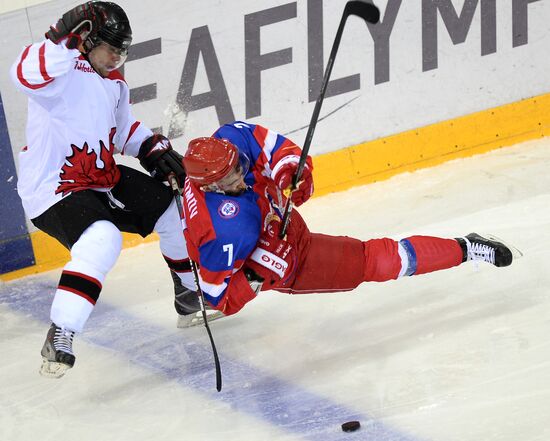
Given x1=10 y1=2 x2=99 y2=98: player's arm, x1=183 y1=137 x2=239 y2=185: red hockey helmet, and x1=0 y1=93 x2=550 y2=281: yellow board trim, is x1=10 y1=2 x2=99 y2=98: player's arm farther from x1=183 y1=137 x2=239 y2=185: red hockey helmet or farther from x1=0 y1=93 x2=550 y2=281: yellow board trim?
x1=0 y1=93 x2=550 y2=281: yellow board trim

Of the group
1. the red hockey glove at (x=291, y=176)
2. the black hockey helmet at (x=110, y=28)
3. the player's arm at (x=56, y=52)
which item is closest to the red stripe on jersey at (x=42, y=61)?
the player's arm at (x=56, y=52)

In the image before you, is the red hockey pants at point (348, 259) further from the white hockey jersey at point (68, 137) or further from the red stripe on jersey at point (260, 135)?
the white hockey jersey at point (68, 137)

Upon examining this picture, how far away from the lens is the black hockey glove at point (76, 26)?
2.78 meters

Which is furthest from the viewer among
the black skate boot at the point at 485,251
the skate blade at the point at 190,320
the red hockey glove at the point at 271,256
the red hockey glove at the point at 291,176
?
the skate blade at the point at 190,320

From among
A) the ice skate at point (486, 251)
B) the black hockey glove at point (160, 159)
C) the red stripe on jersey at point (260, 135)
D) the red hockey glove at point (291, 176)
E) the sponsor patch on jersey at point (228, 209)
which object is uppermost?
the red stripe on jersey at point (260, 135)

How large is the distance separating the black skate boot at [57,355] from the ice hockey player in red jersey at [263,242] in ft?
1.39

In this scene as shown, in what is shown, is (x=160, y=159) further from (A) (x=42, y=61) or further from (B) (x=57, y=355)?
(B) (x=57, y=355)

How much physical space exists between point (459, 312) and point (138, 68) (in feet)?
5.53

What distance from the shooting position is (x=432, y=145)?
4500mm

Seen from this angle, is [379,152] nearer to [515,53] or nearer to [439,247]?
[515,53]

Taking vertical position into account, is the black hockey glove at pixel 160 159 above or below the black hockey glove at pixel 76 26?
below

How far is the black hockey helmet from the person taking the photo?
2871 mm

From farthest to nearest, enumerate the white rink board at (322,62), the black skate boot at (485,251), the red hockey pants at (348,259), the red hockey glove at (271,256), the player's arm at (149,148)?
the white rink board at (322,62) → the player's arm at (149,148) → the black skate boot at (485,251) → the red hockey pants at (348,259) → the red hockey glove at (271,256)

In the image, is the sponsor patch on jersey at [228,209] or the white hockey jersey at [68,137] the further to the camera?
the white hockey jersey at [68,137]
